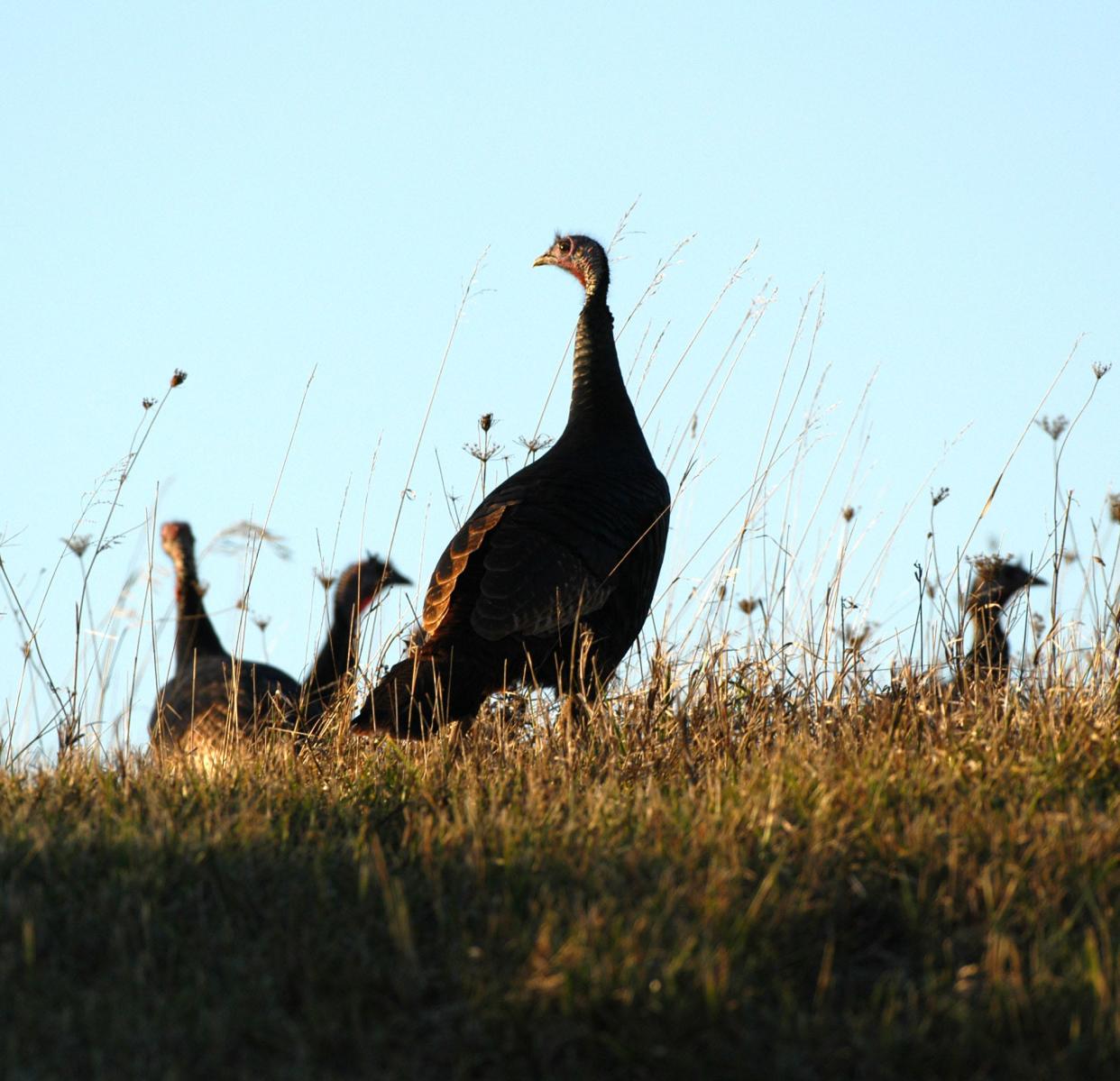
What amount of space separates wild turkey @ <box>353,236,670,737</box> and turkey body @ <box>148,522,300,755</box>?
1.48m

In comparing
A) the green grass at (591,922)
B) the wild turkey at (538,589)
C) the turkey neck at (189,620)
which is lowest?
the green grass at (591,922)

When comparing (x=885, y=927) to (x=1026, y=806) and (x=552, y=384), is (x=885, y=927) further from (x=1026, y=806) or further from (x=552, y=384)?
(x=552, y=384)

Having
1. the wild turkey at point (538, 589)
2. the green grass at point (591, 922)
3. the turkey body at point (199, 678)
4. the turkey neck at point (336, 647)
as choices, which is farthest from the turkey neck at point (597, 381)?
the turkey neck at point (336, 647)

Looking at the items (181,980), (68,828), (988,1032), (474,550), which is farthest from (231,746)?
(988,1032)

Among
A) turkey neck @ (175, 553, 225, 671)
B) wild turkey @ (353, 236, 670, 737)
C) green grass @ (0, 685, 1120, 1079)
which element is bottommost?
green grass @ (0, 685, 1120, 1079)

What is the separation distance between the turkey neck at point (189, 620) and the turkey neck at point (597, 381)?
4.40 meters

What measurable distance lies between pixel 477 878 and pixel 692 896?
0.47 meters

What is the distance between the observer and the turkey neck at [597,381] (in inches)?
251

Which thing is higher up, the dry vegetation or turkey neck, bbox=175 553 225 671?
turkey neck, bbox=175 553 225 671

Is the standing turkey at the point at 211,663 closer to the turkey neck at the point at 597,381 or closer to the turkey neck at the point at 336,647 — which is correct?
the turkey neck at the point at 336,647

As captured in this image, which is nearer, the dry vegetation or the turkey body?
the dry vegetation

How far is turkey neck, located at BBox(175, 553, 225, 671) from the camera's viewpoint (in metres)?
10.1

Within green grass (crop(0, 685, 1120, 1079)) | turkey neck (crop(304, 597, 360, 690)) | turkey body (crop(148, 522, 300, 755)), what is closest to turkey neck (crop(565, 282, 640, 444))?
turkey body (crop(148, 522, 300, 755))

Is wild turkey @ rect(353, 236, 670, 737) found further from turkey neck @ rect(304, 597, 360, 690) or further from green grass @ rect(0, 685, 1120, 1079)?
turkey neck @ rect(304, 597, 360, 690)
